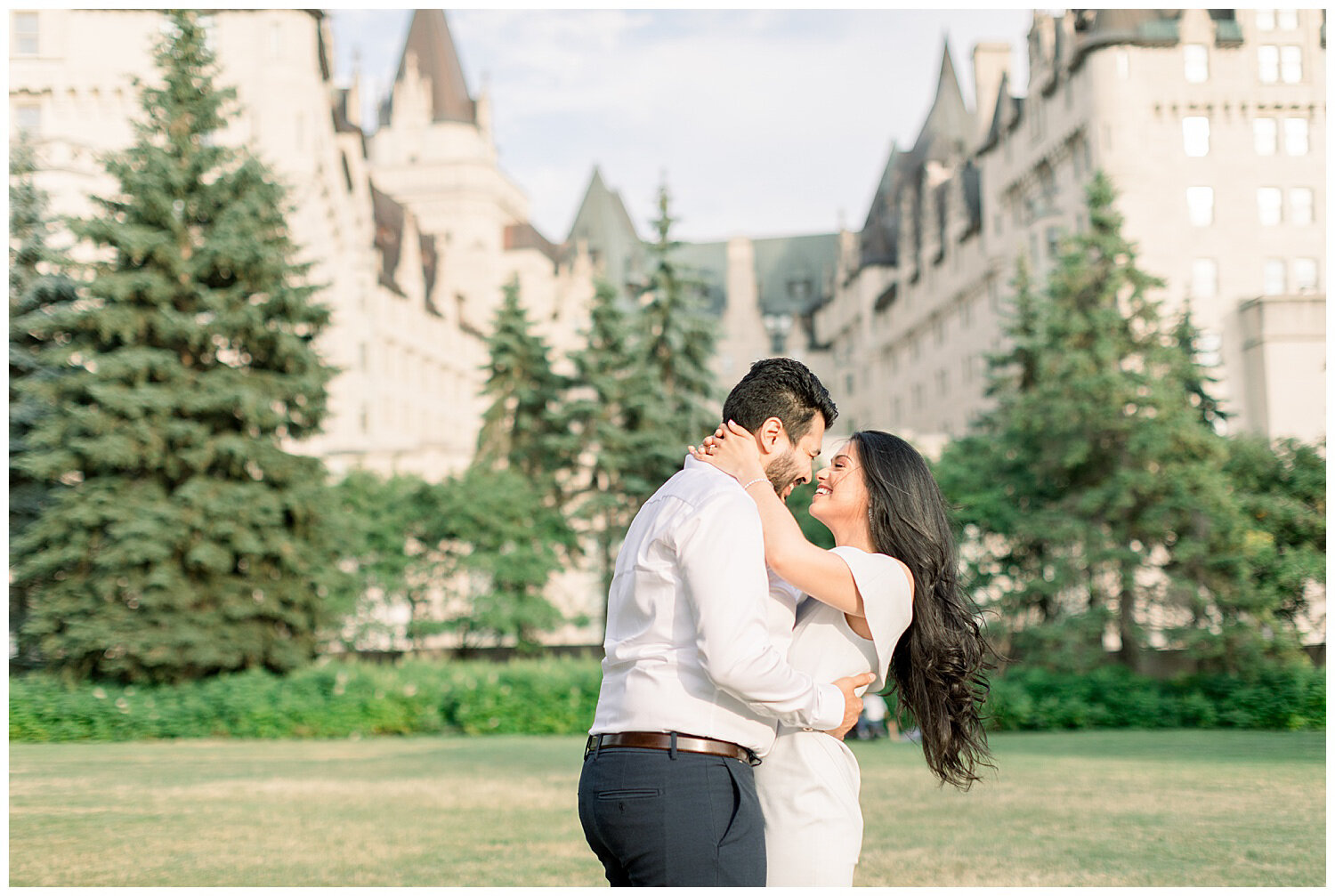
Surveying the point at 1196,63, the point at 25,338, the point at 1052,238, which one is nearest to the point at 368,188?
the point at 1052,238

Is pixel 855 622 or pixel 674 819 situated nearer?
pixel 674 819

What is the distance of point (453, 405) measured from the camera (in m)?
68.9

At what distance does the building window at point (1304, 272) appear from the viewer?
1641 inches

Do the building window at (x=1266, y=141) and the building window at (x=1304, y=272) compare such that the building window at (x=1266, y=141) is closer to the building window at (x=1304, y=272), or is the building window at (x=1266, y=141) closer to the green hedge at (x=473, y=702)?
the building window at (x=1304, y=272)

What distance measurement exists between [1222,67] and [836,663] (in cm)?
4446

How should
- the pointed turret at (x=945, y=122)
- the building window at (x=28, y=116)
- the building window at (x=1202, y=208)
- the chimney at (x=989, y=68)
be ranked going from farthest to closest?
the pointed turret at (x=945, y=122), the chimney at (x=989, y=68), the building window at (x=28, y=116), the building window at (x=1202, y=208)

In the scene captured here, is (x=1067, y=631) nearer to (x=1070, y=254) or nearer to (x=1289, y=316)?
(x=1070, y=254)

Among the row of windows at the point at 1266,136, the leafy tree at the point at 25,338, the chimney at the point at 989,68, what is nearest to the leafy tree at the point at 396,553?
the leafy tree at the point at 25,338

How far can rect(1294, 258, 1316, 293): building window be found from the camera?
41688 millimetres

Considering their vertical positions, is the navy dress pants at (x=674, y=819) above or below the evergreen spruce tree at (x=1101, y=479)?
below

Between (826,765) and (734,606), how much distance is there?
0.70m

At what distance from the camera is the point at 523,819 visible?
488 inches

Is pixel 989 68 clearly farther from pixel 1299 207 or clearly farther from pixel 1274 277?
pixel 1274 277

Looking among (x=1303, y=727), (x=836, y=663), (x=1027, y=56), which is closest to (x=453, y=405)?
(x=1027, y=56)
